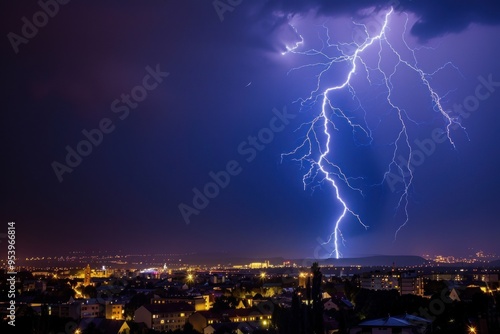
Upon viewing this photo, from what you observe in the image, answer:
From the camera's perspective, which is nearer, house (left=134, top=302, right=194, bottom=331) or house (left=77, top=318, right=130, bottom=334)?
house (left=77, top=318, right=130, bottom=334)

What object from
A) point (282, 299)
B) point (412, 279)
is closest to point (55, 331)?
point (282, 299)

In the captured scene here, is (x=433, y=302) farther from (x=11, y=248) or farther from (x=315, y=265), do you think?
(x=11, y=248)

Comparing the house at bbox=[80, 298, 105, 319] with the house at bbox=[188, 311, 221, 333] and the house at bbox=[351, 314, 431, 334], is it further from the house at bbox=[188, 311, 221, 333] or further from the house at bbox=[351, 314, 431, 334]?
the house at bbox=[351, 314, 431, 334]

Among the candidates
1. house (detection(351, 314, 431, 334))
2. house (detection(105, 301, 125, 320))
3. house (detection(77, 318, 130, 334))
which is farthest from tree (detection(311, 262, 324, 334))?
house (detection(105, 301, 125, 320))

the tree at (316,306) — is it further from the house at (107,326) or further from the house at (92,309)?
the house at (92,309)

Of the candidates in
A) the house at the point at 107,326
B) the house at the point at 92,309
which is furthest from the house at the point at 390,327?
the house at the point at 92,309

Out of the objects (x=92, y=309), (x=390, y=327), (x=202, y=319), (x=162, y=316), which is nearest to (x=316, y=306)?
(x=390, y=327)

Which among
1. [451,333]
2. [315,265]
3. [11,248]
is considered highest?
[11,248]

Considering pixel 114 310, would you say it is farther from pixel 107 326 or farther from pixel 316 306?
pixel 316 306
